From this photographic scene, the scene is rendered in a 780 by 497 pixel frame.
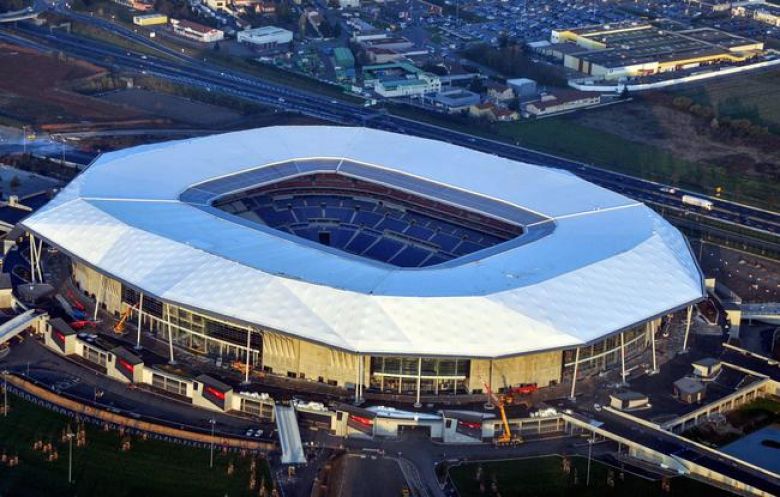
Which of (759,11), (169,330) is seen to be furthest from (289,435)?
(759,11)

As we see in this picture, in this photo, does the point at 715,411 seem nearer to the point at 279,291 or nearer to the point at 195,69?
the point at 279,291

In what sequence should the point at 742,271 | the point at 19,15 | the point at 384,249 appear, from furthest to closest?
the point at 19,15, the point at 742,271, the point at 384,249

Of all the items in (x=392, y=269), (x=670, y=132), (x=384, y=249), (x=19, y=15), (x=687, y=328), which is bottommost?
(x=670, y=132)

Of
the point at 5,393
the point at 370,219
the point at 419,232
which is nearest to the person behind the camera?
the point at 5,393

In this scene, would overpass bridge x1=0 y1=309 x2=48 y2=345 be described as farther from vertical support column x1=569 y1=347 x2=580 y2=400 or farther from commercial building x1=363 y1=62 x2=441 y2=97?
commercial building x1=363 y1=62 x2=441 y2=97

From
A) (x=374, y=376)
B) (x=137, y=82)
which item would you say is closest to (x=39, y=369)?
(x=374, y=376)

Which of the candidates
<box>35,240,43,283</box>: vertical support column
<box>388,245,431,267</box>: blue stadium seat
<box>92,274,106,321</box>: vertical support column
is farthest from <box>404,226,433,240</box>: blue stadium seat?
<box>35,240,43,283</box>: vertical support column

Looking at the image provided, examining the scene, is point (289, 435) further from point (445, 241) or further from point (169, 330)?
point (445, 241)
